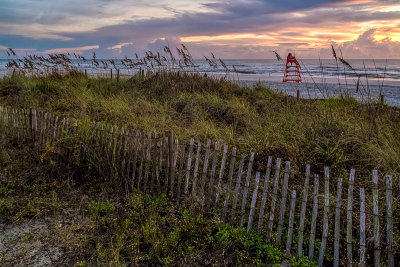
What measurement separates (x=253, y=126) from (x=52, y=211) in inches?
174

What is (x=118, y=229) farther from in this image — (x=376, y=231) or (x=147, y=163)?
(x=376, y=231)

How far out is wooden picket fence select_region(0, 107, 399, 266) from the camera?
3029 mm

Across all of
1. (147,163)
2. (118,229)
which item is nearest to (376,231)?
(118,229)

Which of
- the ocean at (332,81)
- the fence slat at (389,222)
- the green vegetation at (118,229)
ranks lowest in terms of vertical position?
the green vegetation at (118,229)

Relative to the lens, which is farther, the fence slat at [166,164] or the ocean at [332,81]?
the ocean at [332,81]

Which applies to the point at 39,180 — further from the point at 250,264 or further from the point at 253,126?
the point at 253,126

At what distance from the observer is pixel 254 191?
3.52m

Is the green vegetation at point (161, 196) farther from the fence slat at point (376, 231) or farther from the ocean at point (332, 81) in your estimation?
the ocean at point (332, 81)

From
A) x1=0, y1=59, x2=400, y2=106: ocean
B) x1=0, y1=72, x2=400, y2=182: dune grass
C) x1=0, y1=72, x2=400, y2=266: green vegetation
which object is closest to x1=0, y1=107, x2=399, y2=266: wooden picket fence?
x1=0, y1=72, x2=400, y2=266: green vegetation

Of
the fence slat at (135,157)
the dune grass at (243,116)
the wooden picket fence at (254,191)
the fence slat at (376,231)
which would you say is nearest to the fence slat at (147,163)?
the wooden picket fence at (254,191)

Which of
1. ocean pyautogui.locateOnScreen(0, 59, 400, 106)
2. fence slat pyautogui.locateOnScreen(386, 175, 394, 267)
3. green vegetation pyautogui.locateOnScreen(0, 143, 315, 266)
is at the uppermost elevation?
ocean pyautogui.locateOnScreen(0, 59, 400, 106)

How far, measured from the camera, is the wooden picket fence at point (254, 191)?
3.03 m

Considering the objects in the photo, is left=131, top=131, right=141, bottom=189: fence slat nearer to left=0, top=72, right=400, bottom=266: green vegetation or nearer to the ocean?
left=0, top=72, right=400, bottom=266: green vegetation

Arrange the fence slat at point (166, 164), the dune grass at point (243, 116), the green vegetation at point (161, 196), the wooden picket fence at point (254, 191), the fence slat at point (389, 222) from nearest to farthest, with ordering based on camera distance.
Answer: the fence slat at point (389, 222) → the wooden picket fence at point (254, 191) → the green vegetation at point (161, 196) → the fence slat at point (166, 164) → the dune grass at point (243, 116)
